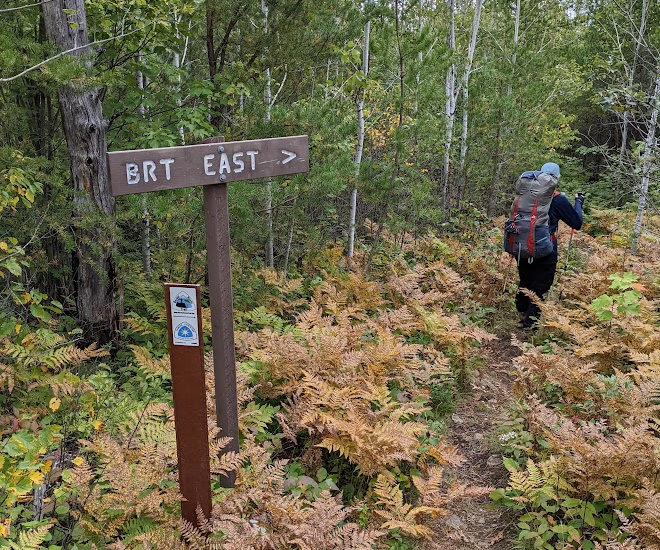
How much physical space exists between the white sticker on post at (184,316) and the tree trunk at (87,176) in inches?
98.2

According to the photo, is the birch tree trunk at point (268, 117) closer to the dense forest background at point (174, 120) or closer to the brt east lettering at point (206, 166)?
the dense forest background at point (174, 120)

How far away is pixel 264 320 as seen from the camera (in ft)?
19.2

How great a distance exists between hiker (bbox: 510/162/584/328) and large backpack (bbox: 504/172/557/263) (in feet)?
0.09

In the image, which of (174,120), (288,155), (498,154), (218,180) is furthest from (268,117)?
(498,154)

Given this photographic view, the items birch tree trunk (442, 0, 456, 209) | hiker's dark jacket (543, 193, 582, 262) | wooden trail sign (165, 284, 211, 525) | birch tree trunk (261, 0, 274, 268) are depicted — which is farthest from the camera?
birch tree trunk (442, 0, 456, 209)

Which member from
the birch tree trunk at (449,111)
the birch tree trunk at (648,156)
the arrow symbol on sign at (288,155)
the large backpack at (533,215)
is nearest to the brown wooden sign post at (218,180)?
the arrow symbol on sign at (288,155)

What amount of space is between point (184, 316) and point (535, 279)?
5.89 meters

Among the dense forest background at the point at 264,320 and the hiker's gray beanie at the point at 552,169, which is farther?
the hiker's gray beanie at the point at 552,169

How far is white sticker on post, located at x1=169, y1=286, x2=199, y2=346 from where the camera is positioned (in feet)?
9.14

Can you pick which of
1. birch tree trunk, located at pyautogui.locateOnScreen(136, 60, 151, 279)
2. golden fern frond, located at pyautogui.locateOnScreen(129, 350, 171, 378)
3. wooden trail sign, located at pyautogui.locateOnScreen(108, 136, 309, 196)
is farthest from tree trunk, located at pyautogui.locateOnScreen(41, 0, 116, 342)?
wooden trail sign, located at pyautogui.locateOnScreen(108, 136, 309, 196)

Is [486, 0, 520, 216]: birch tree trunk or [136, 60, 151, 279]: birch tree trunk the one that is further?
[486, 0, 520, 216]: birch tree trunk

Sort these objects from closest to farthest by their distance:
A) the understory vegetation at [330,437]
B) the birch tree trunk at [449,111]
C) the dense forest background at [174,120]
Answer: the understory vegetation at [330,437], the dense forest background at [174,120], the birch tree trunk at [449,111]

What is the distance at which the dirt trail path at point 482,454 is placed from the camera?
371 centimetres

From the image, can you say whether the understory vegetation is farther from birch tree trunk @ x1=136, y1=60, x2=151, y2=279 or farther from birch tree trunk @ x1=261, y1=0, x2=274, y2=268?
birch tree trunk @ x1=261, y1=0, x2=274, y2=268
